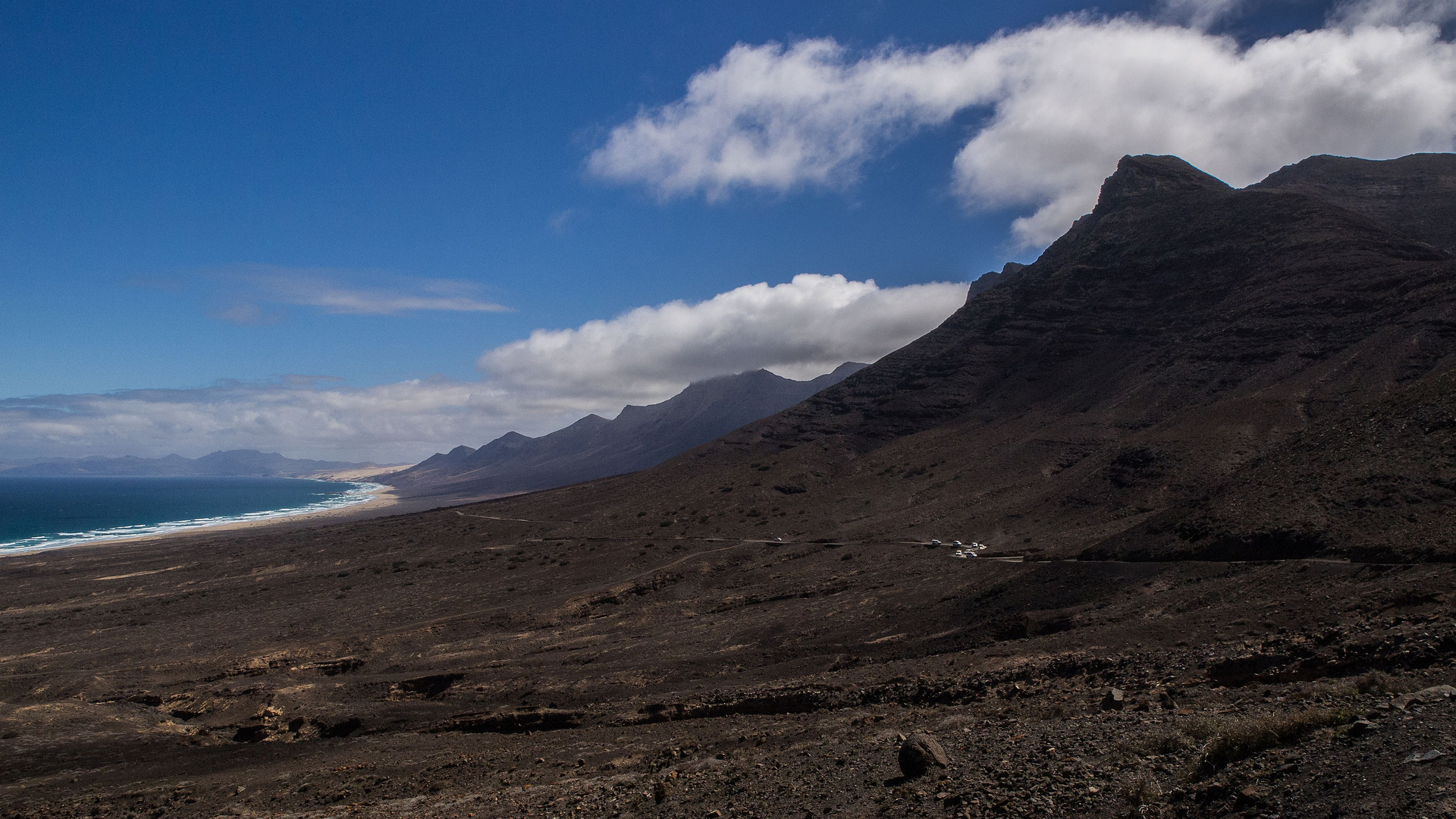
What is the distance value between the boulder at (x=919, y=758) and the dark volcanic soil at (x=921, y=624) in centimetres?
24

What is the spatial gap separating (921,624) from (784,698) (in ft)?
34.5

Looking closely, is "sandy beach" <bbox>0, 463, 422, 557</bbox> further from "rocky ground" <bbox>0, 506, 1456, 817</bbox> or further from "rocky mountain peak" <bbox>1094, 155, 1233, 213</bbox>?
"rocky mountain peak" <bbox>1094, 155, 1233, 213</bbox>

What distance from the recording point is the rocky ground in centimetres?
1015

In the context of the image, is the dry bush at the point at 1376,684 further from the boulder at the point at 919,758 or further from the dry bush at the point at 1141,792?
the boulder at the point at 919,758

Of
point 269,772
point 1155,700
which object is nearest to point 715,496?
point 269,772

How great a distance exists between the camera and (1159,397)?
67.8 meters

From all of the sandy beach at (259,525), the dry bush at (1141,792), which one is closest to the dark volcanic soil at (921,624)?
the dry bush at (1141,792)

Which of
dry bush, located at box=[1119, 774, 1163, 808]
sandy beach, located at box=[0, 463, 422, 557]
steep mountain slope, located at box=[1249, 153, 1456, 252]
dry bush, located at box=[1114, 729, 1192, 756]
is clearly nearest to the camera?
dry bush, located at box=[1119, 774, 1163, 808]

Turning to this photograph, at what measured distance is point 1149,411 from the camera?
66688 mm

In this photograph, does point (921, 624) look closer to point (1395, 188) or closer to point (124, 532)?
point (1395, 188)

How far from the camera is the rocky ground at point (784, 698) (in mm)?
10148

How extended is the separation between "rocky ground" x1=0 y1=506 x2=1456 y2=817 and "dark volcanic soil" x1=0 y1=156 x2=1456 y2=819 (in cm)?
13

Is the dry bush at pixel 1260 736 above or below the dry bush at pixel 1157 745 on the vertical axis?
above

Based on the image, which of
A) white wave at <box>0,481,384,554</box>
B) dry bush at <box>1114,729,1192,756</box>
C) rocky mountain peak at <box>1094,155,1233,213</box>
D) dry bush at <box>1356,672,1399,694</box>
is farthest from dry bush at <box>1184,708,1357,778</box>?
white wave at <box>0,481,384,554</box>
